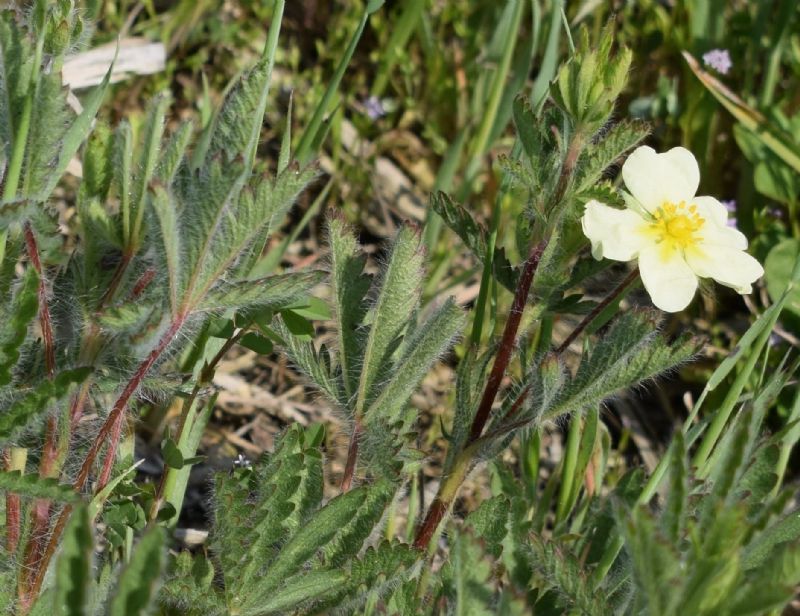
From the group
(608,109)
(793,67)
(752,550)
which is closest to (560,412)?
(752,550)

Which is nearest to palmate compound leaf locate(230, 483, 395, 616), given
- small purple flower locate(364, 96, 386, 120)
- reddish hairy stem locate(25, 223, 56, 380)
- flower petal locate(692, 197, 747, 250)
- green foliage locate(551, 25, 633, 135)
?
reddish hairy stem locate(25, 223, 56, 380)

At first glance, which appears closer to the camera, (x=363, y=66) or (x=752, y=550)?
(x=752, y=550)

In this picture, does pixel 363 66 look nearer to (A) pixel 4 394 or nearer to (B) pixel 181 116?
(B) pixel 181 116

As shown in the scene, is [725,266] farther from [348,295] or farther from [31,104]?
[31,104]

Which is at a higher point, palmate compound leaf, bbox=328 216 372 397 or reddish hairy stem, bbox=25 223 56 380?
palmate compound leaf, bbox=328 216 372 397

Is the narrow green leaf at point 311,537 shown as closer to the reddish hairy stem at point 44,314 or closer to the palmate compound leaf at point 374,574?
the palmate compound leaf at point 374,574

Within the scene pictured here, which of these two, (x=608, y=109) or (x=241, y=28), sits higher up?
(x=241, y=28)

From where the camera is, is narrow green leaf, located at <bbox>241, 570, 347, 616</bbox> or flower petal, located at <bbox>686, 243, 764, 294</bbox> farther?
flower petal, located at <bbox>686, 243, 764, 294</bbox>

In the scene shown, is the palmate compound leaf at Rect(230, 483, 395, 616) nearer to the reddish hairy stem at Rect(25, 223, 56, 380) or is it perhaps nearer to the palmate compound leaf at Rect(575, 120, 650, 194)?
the reddish hairy stem at Rect(25, 223, 56, 380)
